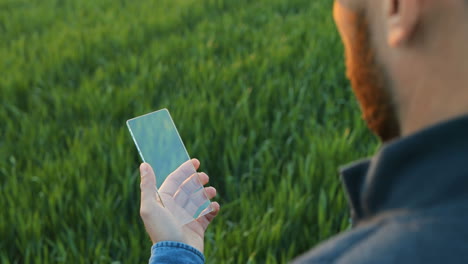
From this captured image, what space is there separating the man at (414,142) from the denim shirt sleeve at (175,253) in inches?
14.7

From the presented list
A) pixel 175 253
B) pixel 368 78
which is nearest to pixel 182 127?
pixel 175 253

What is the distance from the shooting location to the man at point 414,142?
18.6 inches

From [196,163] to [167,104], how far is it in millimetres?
1664

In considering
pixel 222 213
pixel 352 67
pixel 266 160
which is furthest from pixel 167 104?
pixel 352 67

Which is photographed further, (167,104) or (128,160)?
(167,104)

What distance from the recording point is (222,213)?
2035 mm

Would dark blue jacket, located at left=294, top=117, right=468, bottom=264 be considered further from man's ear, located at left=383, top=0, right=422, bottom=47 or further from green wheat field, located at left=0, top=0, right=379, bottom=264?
green wheat field, located at left=0, top=0, right=379, bottom=264

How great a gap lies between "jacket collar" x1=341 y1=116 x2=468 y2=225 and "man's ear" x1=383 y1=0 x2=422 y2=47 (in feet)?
0.29

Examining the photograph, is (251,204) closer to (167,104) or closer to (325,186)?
(325,186)

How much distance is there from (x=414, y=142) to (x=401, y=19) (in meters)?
0.11

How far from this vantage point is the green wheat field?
1.91 meters

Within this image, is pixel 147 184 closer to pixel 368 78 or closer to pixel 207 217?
pixel 207 217

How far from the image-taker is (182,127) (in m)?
2.54

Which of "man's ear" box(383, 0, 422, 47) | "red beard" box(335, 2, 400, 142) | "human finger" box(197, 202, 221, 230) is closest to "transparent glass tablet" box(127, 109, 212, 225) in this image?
"human finger" box(197, 202, 221, 230)
